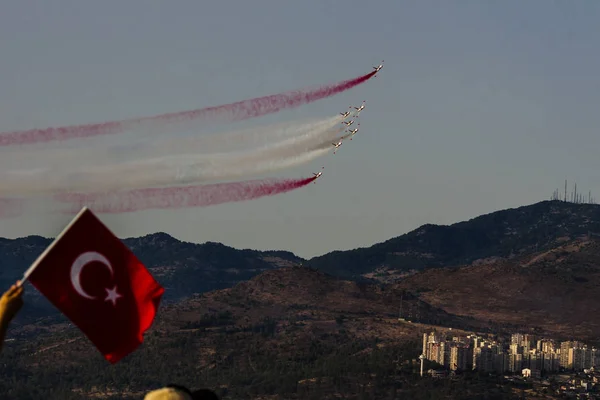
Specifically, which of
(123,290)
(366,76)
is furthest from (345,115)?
(123,290)

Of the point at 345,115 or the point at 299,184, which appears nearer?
the point at 299,184

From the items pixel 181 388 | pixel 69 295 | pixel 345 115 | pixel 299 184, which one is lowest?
pixel 181 388

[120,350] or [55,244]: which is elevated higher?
[55,244]

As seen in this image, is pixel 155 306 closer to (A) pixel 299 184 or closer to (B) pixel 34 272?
(B) pixel 34 272

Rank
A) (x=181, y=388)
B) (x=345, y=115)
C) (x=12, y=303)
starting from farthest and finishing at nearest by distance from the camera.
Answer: (x=345, y=115) < (x=12, y=303) < (x=181, y=388)

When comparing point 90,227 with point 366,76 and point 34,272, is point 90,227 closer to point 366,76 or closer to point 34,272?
point 34,272

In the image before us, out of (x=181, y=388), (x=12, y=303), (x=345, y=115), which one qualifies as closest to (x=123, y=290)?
(x=12, y=303)

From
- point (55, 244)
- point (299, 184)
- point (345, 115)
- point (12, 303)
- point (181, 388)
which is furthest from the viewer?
point (345, 115)
